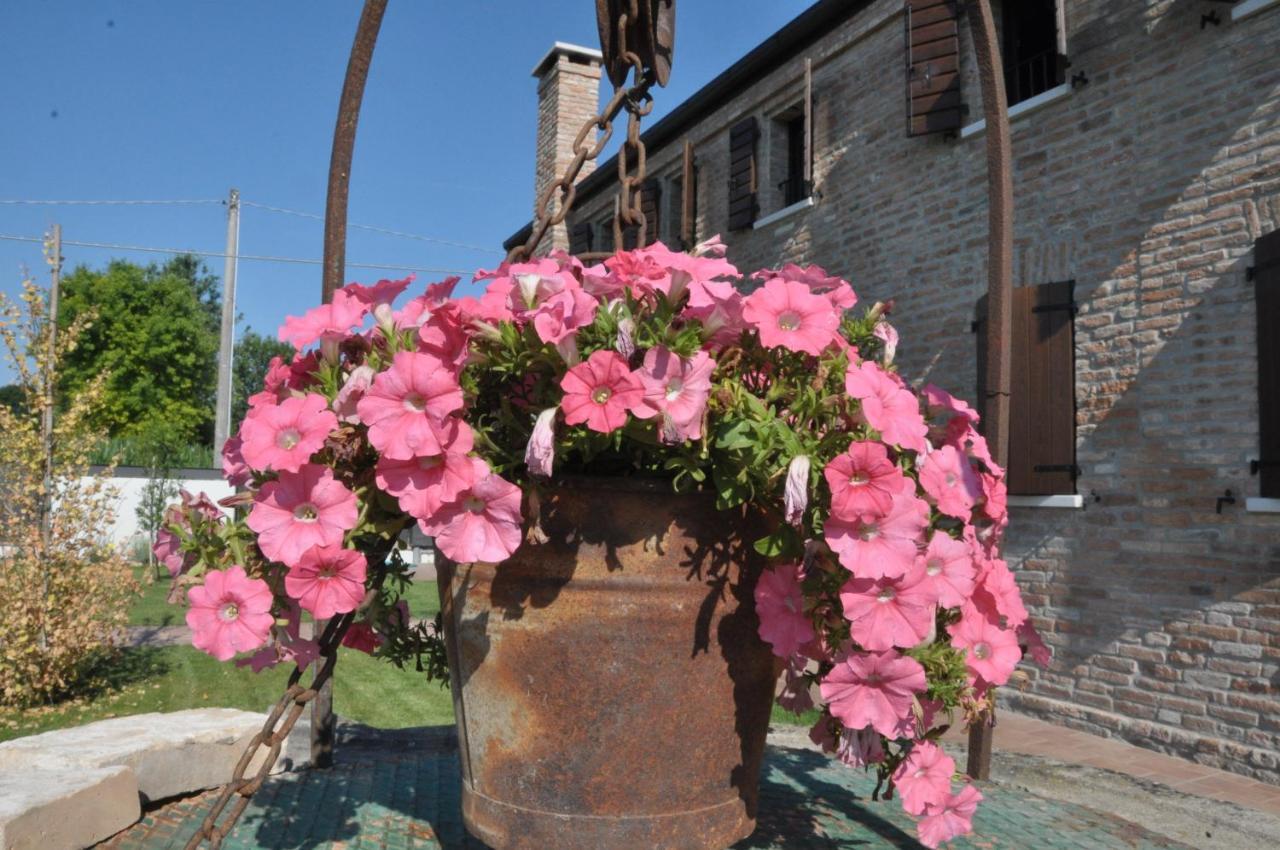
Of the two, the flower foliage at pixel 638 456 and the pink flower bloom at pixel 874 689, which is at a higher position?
the flower foliage at pixel 638 456

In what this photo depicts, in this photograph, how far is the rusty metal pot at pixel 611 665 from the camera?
1521 mm

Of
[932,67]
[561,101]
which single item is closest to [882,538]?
[932,67]

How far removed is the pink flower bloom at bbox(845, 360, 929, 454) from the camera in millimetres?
1450

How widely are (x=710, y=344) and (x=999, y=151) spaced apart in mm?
1628

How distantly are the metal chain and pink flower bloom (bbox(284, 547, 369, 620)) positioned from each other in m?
0.70

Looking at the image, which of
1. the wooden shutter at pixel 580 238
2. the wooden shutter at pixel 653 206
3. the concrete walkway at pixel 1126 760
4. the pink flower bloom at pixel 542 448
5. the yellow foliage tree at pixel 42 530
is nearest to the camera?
the pink flower bloom at pixel 542 448

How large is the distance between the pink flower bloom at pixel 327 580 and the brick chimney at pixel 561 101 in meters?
13.2

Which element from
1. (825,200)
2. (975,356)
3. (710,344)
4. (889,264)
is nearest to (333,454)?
(710,344)

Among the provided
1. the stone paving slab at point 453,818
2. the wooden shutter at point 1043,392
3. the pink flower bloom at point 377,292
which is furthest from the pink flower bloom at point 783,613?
the wooden shutter at point 1043,392

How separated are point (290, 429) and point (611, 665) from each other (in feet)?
1.99

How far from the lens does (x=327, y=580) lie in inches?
58.2

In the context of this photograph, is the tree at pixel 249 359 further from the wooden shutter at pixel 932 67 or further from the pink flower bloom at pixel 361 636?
the pink flower bloom at pixel 361 636

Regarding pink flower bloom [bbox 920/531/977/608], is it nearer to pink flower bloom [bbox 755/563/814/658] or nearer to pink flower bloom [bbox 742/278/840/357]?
pink flower bloom [bbox 755/563/814/658]

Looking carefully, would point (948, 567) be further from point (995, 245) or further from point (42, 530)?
point (42, 530)
